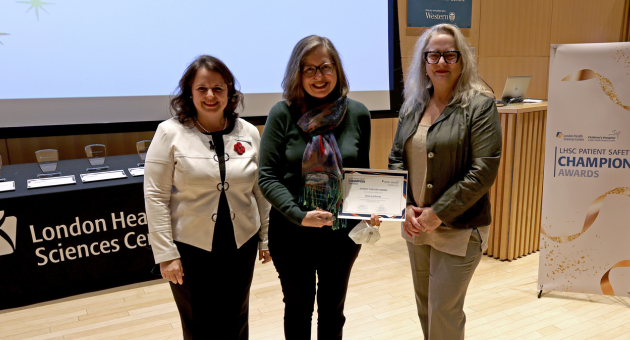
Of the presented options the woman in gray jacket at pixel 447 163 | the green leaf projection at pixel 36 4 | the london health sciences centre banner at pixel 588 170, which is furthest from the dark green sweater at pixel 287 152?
the green leaf projection at pixel 36 4

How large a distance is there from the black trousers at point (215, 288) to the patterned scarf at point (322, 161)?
39 centimetres

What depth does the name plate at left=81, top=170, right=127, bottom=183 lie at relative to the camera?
10.1 feet

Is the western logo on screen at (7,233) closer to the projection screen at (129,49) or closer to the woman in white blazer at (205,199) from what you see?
the projection screen at (129,49)

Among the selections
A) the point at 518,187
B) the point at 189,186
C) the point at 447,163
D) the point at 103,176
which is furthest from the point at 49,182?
the point at 518,187

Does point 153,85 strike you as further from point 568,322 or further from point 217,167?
point 568,322

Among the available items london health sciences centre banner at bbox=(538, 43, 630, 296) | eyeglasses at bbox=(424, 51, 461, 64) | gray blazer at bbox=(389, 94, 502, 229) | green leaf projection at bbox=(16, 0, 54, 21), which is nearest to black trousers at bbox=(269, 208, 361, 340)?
gray blazer at bbox=(389, 94, 502, 229)

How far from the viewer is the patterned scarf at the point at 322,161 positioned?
1572mm

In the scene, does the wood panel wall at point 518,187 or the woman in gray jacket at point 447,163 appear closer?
the woman in gray jacket at point 447,163

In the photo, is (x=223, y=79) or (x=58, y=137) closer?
(x=223, y=79)

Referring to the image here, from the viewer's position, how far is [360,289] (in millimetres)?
3074

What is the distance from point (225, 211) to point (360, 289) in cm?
171

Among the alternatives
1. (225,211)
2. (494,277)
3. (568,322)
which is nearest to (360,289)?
(494,277)

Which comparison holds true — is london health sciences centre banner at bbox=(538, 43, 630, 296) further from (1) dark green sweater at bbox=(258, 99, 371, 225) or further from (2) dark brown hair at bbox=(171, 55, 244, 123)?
(2) dark brown hair at bbox=(171, 55, 244, 123)

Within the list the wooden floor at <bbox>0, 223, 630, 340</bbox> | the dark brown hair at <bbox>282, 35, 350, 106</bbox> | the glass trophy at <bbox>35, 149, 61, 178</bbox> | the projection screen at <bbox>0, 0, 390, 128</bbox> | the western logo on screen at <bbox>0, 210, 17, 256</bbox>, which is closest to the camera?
the dark brown hair at <bbox>282, 35, 350, 106</bbox>
